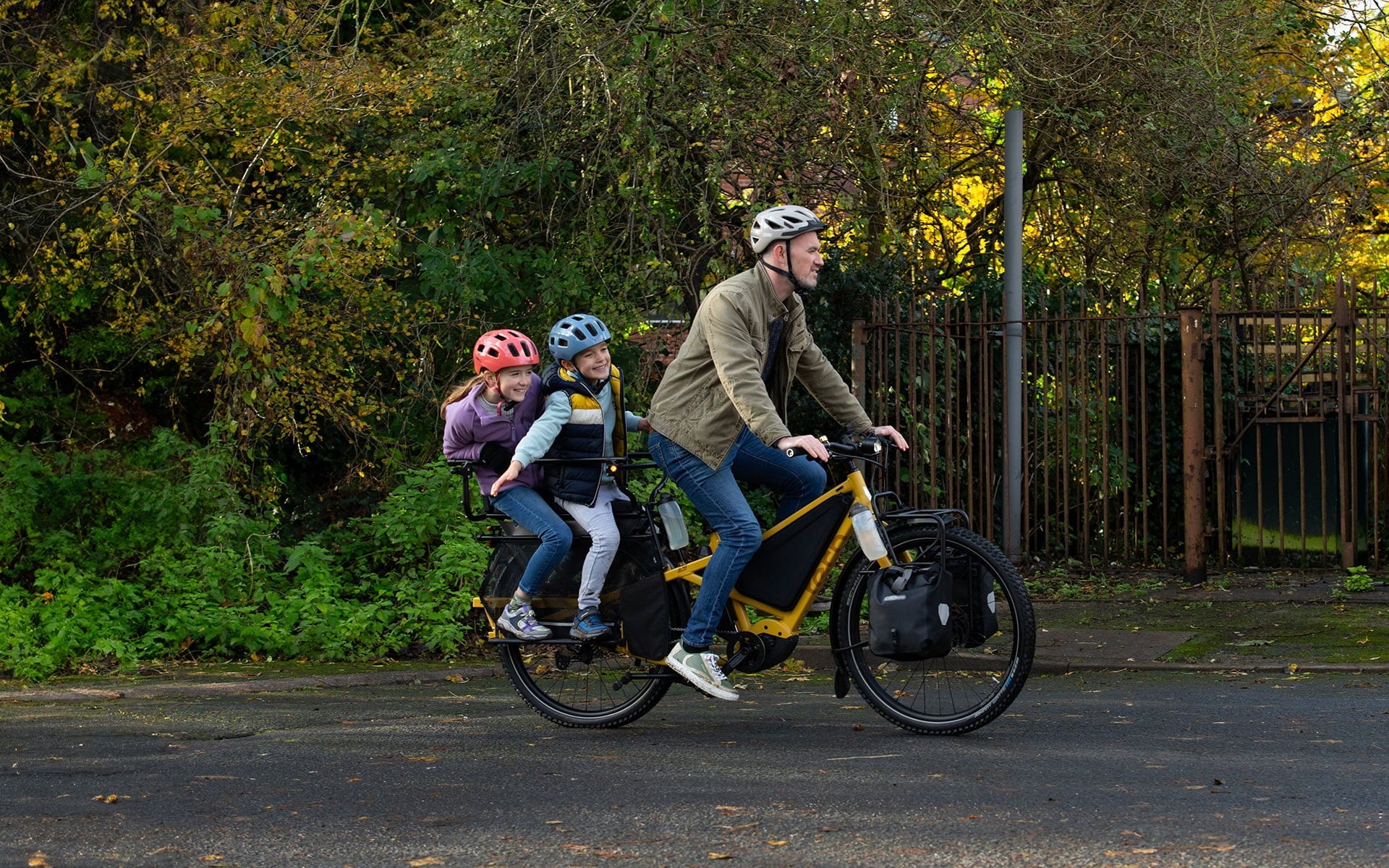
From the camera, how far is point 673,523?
6801 millimetres

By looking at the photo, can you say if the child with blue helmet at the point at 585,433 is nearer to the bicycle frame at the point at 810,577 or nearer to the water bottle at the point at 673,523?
the water bottle at the point at 673,523

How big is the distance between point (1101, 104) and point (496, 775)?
1037 cm

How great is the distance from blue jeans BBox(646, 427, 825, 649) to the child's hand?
21.8 inches

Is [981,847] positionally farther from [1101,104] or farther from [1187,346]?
[1101,104]

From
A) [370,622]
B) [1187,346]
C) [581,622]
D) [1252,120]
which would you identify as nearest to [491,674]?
[370,622]

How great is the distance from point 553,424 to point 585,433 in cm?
20

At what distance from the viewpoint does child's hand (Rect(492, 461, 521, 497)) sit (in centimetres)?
658

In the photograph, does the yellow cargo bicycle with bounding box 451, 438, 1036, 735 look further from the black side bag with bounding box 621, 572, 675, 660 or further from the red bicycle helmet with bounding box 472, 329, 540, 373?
the red bicycle helmet with bounding box 472, 329, 540, 373

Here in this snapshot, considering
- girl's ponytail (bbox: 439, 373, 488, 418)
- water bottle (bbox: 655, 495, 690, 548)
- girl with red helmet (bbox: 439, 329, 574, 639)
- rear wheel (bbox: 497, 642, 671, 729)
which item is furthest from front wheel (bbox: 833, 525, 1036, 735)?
girl's ponytail (bbox: 439, 373, 488, 418)

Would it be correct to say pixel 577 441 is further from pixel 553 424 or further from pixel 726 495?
pixel 726 495

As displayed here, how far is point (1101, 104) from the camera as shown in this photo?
46.8ft

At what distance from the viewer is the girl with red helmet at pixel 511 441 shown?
6.83 meters

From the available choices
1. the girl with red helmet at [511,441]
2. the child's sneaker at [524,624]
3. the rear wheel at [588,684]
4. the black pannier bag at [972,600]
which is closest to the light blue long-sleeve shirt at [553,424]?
the girl with red helmet at [511,441]

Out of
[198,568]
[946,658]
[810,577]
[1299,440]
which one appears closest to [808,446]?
[810,577]
